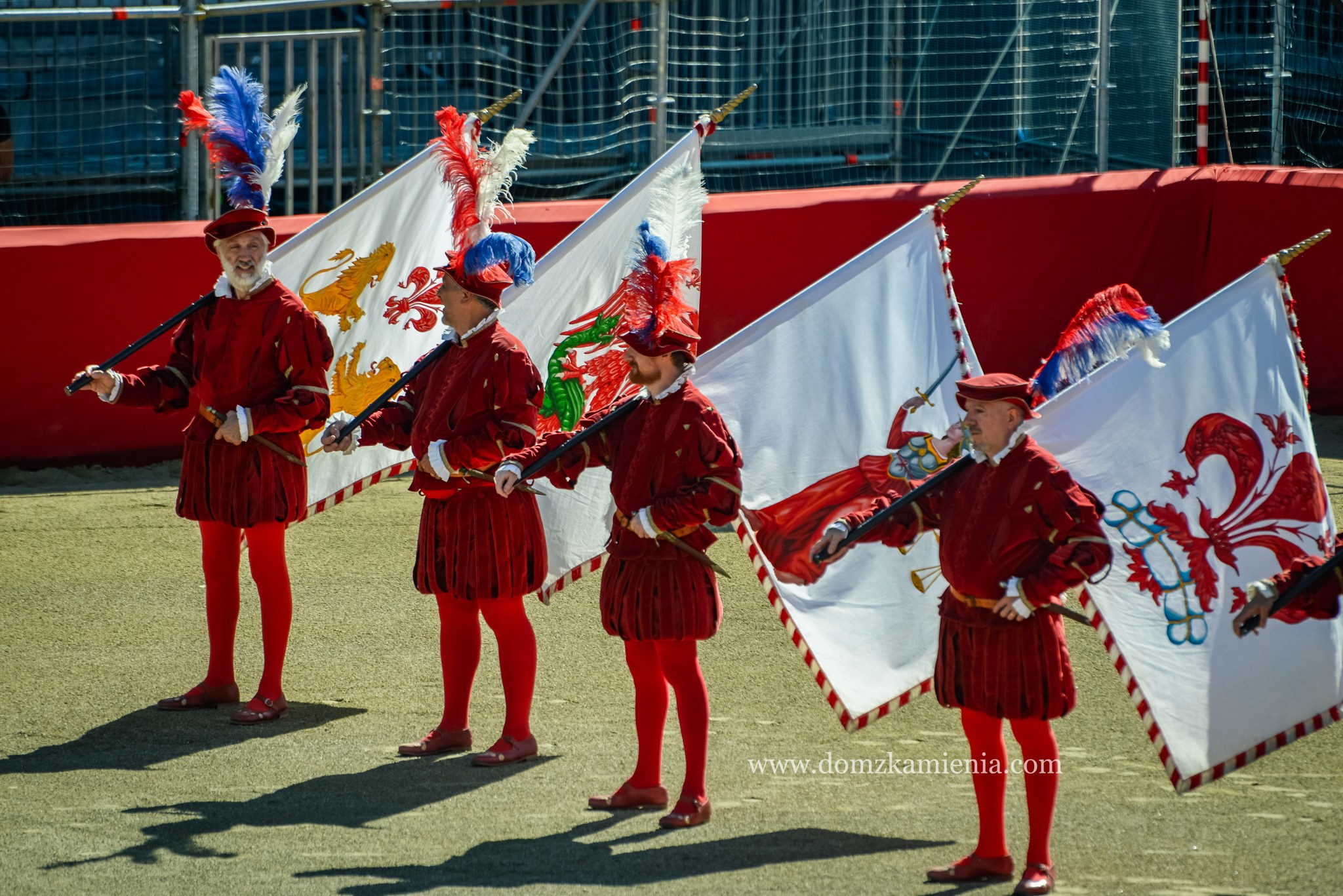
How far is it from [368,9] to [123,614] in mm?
4298

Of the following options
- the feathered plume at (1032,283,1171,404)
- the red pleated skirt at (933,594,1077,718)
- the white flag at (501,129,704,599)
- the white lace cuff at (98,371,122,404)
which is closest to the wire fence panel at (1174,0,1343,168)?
the white flag at (501,129,704,599)

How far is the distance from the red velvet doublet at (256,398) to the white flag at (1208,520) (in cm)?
256

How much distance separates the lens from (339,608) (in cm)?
698

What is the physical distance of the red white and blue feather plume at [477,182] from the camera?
213 inches

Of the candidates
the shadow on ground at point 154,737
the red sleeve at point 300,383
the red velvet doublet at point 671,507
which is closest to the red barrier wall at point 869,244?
the red sleeve at point 300,383

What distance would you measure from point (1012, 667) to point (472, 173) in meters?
2.49

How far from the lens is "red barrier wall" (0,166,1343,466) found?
29.7 feet

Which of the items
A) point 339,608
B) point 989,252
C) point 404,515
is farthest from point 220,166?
point 989,252

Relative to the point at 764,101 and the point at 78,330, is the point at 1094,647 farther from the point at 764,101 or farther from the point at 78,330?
the point at 78,330

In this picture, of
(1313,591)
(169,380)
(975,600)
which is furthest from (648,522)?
(169,380)

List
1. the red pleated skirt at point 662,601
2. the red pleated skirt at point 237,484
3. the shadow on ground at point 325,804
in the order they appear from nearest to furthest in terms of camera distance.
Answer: the shadow on ground at point 325,804
the red pleated skirt at point 662,601
the red pleated skirt at point 237,484

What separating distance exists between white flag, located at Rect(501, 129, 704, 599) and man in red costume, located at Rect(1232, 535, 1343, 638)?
2.19 metres

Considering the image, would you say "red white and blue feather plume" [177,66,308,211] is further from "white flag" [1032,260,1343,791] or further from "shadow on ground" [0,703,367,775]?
"white flag" [1032,260,1343,791]

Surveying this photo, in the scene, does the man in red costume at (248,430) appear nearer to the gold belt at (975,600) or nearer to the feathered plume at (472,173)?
the feathered plume at (472,173)
